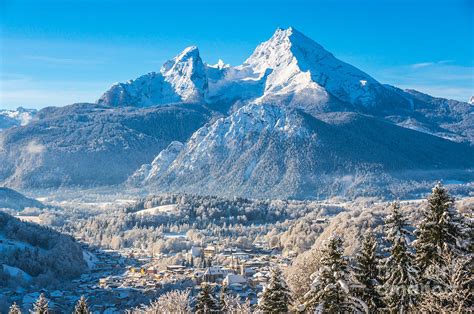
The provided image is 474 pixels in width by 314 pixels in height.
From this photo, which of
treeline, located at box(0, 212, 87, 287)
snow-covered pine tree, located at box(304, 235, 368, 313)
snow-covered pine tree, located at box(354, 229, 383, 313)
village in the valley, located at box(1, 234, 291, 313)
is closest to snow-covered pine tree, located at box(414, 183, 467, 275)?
snow-covered pine tree, located at box(354, 229, 383, 313)

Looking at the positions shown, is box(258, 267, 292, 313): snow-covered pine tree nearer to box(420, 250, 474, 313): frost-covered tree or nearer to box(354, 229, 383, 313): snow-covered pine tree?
box(354, 229, 383, 313): snow-covered pine tree

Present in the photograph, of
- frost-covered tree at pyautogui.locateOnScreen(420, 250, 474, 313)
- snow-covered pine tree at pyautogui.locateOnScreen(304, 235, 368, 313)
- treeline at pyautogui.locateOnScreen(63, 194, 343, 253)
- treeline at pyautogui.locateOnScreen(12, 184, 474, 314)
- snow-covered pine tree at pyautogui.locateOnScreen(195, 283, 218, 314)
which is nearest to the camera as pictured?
frost-covered tree at pyautogui.locateOnScreen(420, 250, 474, 313)

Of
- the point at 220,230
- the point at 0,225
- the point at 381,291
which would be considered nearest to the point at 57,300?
the point at 0,225

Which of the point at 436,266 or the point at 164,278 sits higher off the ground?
the point at 436,266

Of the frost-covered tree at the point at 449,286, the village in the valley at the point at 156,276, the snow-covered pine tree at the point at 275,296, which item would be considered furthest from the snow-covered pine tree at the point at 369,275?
the village in the valley at the point at 156,276

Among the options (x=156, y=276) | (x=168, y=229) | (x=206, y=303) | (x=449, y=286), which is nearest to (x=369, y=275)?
(x=449, y=286)

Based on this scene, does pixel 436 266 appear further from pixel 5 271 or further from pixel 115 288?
pixel 5 271

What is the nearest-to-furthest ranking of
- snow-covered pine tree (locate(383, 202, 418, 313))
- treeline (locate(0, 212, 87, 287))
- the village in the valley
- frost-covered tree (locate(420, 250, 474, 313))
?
frost-covered tree (locate(420, 250, 474, 313)), snow-covered pine tree (locate(383, 202, 418, 313)), the village in the valley, treeline (locate(0, 212, 87, 287))
